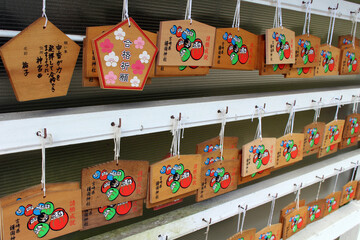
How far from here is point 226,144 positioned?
4.26 ft

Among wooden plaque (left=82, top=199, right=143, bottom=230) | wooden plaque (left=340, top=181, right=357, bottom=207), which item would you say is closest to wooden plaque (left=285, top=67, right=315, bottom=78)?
wooden plaque (left=82, top=199, right=143, bottom=230)

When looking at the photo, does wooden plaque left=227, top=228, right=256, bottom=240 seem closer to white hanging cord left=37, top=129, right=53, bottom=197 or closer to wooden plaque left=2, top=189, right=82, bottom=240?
wooden plaque left=2, top=189, right=82, bottom=240

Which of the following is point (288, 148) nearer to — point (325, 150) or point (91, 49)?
point (325, 150)

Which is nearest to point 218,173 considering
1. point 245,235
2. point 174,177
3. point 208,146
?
point 208,146

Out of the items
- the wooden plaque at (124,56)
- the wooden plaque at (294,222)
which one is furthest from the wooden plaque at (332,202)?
the wooden plaque at (124,56)

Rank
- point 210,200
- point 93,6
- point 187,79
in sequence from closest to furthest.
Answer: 1. point 93,6
2. point 187,79
3. point 210,200

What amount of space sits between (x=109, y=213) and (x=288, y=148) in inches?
31.7

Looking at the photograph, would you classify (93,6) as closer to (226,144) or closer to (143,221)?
(226,144)

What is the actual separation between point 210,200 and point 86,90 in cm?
76

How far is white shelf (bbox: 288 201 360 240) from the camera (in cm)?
169

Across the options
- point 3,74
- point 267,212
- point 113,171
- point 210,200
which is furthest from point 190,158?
point 267,212

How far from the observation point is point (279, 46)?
111 centimetres

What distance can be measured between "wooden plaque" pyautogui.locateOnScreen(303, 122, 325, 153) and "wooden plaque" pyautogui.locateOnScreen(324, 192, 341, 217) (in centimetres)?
47

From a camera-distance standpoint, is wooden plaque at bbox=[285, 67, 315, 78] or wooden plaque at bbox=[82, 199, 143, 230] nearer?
wooden plaque at bbox=[82, 199, 143, 230]
